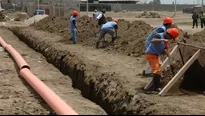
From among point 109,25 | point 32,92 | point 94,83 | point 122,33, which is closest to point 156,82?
point 94,83

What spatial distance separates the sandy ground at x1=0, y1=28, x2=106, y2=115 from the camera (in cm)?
794

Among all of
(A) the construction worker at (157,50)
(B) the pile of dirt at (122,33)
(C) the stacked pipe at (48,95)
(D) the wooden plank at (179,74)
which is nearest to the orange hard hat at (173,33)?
(A) the construction worker at (157,50)

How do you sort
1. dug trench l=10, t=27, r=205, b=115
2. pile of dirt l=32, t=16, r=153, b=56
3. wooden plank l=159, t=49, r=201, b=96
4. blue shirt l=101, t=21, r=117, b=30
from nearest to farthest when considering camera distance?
dug trench l=10, t=27, r=205, b=115
wooden plank l=159, t=49, r=201, b=96
pile of dirt l=32, t=16, r=153, b=56
blue shirt l=101, t=21, r=117, b=30

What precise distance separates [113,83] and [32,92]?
6.75ft

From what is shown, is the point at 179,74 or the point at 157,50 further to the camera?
the point at 179,74

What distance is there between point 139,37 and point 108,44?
144 centimetres

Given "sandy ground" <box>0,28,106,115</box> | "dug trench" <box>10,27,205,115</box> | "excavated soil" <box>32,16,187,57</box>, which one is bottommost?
"sandy ground" <box>0,28,106,115</box>

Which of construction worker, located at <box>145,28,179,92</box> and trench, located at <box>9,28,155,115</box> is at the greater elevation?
construction worker, located at <box>145,28,179,92</box>

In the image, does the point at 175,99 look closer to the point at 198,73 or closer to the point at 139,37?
the point at 198,73

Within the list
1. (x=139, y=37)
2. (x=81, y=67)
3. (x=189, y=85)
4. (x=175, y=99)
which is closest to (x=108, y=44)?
(x=139, y=37)

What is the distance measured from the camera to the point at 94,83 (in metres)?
10.2

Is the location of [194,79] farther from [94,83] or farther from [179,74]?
[94,83]

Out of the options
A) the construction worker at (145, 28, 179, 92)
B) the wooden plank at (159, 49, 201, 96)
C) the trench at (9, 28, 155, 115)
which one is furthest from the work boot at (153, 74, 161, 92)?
the trench at (9, 28, 155, 115)

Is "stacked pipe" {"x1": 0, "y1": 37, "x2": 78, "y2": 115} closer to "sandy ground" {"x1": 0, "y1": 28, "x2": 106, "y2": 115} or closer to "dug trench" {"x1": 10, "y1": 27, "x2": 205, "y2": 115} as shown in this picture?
"sandy ground" {"x1": 0, "y1": 28, "x2": 106, "y2": 115}
